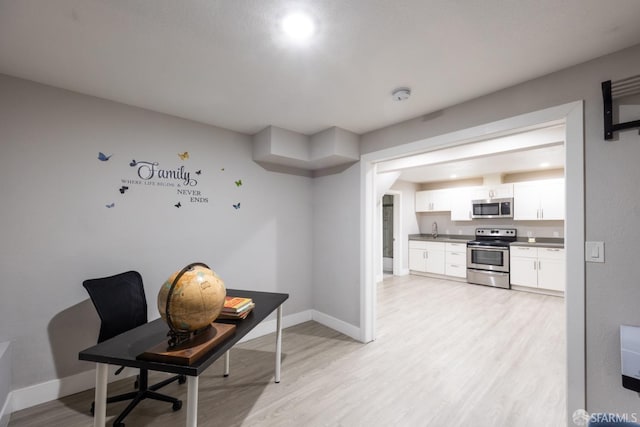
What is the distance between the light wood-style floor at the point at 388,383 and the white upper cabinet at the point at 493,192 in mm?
2778

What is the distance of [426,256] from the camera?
659cm

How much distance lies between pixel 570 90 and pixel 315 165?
2.48 m

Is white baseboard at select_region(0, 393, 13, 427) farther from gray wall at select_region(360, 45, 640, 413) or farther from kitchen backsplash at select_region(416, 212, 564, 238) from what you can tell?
kitchen backsplash at select_region(416, 212, 564, 238)

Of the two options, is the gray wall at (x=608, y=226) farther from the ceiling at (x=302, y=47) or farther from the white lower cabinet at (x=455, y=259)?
the white lower cabinet at (x=455, y=259)

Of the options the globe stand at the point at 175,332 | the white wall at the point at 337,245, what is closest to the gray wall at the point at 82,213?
the white wall at the point at 337,245

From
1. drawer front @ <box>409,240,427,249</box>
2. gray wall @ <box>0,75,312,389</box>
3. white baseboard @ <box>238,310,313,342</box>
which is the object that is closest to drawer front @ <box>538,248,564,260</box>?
drawer front @ <box>409,240,427,249</box>

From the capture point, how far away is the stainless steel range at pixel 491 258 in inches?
212

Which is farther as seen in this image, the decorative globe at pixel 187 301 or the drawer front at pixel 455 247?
the drawer front at pixel 455 247

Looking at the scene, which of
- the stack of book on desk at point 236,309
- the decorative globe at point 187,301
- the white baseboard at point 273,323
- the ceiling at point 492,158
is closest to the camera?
the decorative globe at point 187,301

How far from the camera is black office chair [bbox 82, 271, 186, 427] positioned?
1.90m

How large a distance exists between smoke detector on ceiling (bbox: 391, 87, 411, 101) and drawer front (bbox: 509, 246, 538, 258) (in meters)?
4.61

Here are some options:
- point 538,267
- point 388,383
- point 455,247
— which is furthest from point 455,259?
point 388,383

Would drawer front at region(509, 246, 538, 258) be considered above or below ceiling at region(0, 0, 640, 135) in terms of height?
below

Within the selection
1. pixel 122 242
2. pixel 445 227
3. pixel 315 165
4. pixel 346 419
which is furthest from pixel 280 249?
pixel 445 227
